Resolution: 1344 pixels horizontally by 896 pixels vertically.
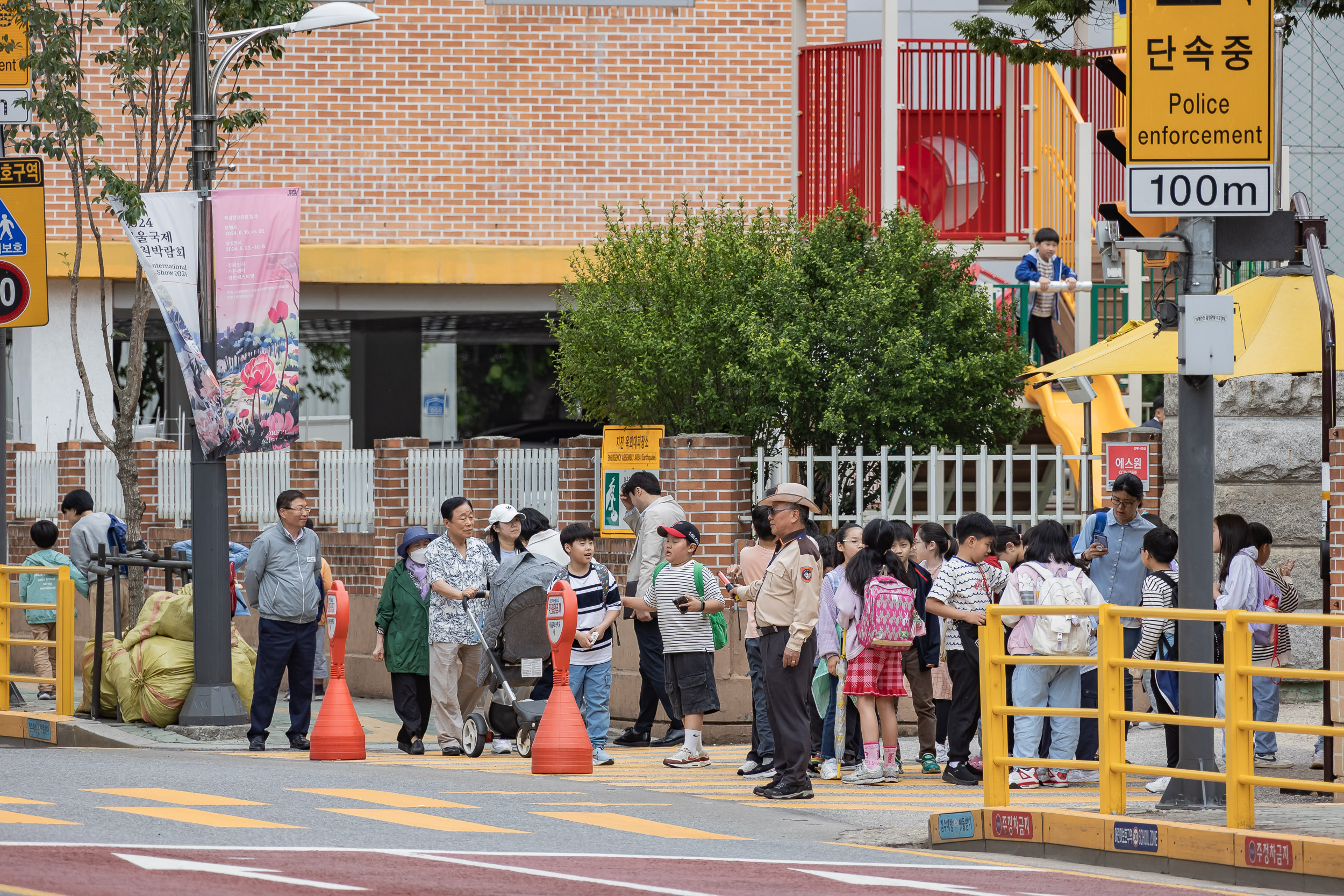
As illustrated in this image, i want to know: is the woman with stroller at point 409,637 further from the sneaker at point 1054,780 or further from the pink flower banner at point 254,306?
the sneaker at point 1054,780

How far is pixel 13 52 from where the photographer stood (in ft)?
51.8

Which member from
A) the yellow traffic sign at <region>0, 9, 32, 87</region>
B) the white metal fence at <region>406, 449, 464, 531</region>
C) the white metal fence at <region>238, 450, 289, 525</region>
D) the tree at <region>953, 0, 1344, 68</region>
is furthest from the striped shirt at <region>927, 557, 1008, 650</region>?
the white metal fence at <region>238, 450, 289, 525</region>

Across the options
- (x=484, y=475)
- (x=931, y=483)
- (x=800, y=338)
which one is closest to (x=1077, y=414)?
(x=931, y=483)

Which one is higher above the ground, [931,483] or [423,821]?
[931,483]

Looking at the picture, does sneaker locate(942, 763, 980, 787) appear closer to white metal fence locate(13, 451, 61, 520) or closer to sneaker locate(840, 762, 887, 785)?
sneaker locate(840, 762, 887, 785)

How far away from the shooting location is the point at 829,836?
9797mm

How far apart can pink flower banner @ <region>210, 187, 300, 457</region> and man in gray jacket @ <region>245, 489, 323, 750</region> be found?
0.90 meters

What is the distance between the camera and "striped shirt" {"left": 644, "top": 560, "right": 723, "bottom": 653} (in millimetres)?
12984

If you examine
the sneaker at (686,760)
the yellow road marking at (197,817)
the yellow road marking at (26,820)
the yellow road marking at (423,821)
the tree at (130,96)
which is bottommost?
the sneaker at (686,760)

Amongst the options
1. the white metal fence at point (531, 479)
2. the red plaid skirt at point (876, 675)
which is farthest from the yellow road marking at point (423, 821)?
the white metal fence at point (531, 479)

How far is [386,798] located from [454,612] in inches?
120

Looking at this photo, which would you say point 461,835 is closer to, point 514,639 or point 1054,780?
point 1054,780

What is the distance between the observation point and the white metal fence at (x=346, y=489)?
61.4 ft

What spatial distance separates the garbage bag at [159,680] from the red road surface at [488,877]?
611cm
